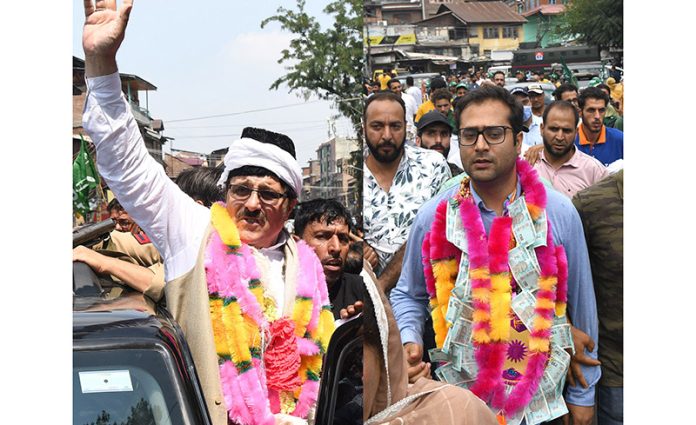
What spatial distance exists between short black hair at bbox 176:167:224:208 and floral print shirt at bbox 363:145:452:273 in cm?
91

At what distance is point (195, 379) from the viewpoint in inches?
109

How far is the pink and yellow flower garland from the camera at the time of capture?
319 cm

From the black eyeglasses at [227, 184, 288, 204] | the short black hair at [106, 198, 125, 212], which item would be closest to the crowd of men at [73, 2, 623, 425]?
the black eyeglasses at [227, 184, 288, 204]

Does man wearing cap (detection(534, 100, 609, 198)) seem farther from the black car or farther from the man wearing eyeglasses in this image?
the black car

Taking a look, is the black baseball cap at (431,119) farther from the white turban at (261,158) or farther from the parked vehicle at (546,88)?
the white turban at (261,158)

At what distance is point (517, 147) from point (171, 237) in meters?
1.37

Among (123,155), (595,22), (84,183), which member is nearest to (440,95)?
(595,22)

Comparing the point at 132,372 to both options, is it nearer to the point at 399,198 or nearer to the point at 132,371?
the point at 132,371

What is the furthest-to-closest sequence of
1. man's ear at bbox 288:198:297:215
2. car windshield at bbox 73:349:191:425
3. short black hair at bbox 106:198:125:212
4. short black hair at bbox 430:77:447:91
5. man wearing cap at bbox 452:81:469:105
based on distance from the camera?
short black hair at bbox 106:198:125:212 → short black hair at bbox 430:77:447:91 → man wearing cap at bbox 452:81:469:105 → man's ear at bbox 288:198:297:215 → car windshield at bbox 73:349:191:425

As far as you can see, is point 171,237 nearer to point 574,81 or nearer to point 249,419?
point 249,419

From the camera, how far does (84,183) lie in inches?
188

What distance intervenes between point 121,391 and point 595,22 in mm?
2440

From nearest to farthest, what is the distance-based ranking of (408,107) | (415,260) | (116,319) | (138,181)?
(116,319) → (138,181) → (415,260) → (408,107)

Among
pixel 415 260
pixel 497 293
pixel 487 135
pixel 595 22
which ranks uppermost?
pixel 595 22
